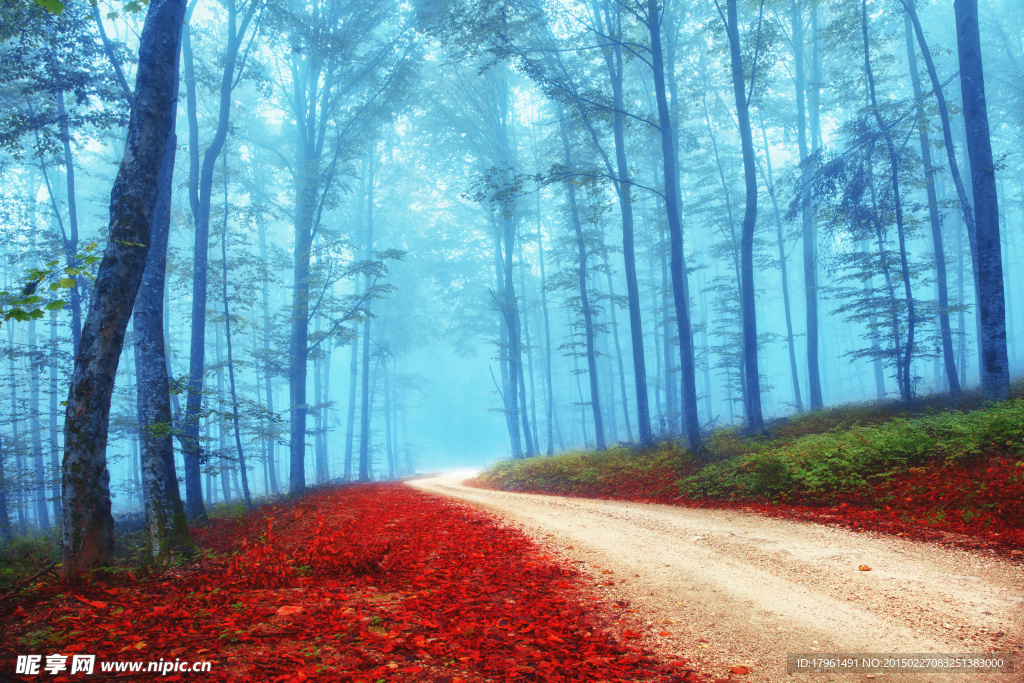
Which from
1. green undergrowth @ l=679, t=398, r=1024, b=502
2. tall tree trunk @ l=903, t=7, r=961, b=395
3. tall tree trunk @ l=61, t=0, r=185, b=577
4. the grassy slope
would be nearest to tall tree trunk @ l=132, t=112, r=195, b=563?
tall tree trunk @ l=61, t=0, r=185, b=577

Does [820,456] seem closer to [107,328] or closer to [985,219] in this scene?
[985,219]

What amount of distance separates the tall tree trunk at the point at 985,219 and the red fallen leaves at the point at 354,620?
10744mm

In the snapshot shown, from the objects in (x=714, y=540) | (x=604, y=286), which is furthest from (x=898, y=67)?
(x=714, y=540)

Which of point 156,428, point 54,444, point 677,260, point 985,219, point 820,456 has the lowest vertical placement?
point 820,456

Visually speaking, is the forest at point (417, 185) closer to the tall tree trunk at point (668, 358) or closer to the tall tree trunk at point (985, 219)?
Answer: the tall tree trunk at point (985, 219)

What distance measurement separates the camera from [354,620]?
3.74 m

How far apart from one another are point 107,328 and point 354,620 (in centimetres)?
414

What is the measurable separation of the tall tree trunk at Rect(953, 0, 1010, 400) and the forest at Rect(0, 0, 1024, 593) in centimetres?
6

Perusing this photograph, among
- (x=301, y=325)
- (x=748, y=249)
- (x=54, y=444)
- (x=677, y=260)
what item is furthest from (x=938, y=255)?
(x=54, y=444)

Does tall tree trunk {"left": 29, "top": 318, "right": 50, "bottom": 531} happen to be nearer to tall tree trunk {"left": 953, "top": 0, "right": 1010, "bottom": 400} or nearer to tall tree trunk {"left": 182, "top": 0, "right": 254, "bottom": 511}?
tall tree trunk {"left": 182, "top": 0, "right": 254, "bottom": 511}

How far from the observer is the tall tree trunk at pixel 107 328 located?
4859mm

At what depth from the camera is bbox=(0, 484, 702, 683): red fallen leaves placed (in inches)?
117

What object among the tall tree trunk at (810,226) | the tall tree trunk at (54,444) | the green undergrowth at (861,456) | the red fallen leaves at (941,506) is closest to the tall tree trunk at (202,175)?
the tall tree trunk at (54,444)

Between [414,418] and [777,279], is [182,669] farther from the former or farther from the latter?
[777,279]
